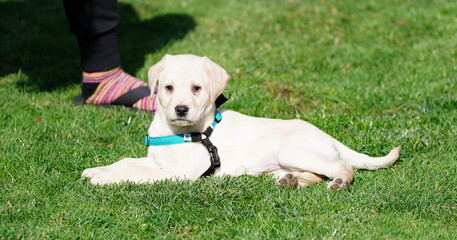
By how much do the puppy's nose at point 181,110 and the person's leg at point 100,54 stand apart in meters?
2.10

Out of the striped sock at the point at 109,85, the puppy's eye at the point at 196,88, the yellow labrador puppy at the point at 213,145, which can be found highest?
the puppy's eye at the point at 196,88

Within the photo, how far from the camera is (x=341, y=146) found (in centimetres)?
481

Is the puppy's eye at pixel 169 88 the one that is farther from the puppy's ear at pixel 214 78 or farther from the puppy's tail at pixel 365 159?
the puppy's tail at pixel 365 159

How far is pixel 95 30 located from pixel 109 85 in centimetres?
62

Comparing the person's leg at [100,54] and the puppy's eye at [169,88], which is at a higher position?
the puppy's eye at [169,88]

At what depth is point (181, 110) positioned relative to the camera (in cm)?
427

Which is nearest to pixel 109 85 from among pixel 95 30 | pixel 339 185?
pixel 95 30

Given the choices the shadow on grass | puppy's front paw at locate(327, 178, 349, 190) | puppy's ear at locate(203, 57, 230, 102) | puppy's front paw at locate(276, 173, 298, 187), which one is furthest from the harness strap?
the shadow on grass

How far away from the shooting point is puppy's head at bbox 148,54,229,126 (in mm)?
4312

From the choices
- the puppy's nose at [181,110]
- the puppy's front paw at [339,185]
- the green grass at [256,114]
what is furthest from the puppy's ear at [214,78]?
the puppy's front paw at [339,185]

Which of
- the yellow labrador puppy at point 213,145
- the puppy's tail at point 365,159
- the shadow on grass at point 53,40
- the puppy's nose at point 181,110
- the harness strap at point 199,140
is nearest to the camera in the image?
the puppy's nose at point 181,110

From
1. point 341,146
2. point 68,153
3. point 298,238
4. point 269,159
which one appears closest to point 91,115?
point 68,153

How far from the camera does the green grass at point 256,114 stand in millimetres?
3896

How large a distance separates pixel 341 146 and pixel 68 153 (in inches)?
88.8
